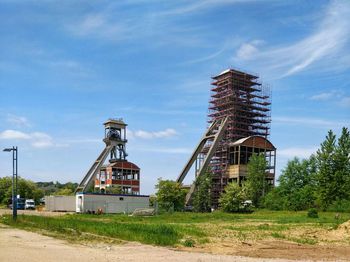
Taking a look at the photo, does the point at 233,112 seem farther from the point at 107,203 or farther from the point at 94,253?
the point at 94,253

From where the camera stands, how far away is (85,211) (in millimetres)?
72062

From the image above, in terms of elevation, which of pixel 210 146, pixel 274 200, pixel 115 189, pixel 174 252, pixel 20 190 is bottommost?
pixel 20 190

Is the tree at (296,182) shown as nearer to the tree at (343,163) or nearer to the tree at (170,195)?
the tree at (343,163)

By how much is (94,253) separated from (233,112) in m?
84.9

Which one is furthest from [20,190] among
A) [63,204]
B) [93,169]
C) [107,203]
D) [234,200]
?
[234,200]

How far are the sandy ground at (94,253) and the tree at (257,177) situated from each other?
68416 millimetres

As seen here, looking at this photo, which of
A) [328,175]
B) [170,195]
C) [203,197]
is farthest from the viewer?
[203,197]

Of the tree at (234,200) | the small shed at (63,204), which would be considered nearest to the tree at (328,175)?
the tree at (234,200)

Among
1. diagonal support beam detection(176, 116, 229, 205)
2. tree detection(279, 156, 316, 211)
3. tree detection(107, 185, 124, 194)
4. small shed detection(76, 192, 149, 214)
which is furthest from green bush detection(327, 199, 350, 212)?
tree detection(107, 185, 124, 194)

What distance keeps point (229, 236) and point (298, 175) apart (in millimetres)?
63695

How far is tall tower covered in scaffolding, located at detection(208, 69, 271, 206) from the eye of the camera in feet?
335

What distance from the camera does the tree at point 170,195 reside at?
85.0 meters

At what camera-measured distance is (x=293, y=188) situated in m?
85.7

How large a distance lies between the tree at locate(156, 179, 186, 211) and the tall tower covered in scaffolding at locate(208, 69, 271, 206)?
15123mm
